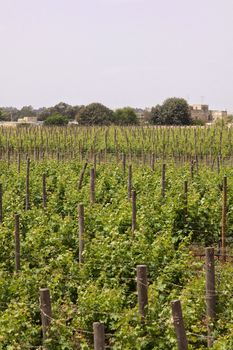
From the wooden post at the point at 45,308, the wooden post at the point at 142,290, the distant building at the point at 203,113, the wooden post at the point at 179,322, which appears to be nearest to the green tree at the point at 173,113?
the distant building at the point at 203,113

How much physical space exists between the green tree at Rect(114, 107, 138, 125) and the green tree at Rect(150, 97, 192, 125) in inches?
195

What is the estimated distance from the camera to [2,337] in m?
6.49

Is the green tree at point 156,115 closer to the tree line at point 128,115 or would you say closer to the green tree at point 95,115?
the tree line at point 128,115

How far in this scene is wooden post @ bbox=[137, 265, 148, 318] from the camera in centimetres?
638

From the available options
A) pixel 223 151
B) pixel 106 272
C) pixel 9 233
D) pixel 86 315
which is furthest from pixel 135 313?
pixel 223 151

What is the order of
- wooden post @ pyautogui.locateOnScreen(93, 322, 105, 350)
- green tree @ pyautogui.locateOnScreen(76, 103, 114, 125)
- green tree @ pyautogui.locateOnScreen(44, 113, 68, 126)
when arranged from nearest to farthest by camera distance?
wooden post @ pyautogui.locateOnScreen(93, 322, 105, 350) < green tree @ pyautogui.locateOnScreen(44, 113, 68, 126) < green tree @ pyautogui.locateOnScreen(76, 103, 114, 125)

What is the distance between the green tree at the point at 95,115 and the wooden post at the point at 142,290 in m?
65.0

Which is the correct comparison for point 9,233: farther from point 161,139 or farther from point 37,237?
point 161,139

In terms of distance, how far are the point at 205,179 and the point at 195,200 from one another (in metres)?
3.78

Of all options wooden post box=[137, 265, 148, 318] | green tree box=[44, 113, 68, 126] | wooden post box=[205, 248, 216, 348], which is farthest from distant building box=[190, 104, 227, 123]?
wooden post box=[137, 265, 148, 318]

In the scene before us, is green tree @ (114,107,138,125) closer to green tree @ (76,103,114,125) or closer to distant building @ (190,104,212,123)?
green tree @ (76,103,114,125)

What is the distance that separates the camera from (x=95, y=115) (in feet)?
238

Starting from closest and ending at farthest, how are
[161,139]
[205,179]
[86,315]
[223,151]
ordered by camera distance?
[86,315] < [205,179] < [223,151] < [161,139]

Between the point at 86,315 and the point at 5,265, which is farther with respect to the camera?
the point at 5,265
